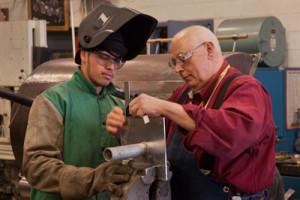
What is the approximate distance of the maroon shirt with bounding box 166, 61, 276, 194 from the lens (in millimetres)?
1411

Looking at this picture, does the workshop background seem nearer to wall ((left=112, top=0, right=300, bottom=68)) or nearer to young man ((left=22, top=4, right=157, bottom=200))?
wall ((left=112, top=0, right=300, bottom=68))

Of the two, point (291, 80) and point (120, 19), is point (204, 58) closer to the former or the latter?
point (120, 19)

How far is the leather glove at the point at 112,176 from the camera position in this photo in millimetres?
1376

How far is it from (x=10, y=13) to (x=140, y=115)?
591cm

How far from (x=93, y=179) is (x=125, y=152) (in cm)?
22

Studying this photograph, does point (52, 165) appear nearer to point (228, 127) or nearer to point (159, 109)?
point (159, 109)

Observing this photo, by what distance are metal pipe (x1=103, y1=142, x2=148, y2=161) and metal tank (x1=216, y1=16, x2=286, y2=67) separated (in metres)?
2.99

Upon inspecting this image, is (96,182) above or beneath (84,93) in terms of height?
beneath

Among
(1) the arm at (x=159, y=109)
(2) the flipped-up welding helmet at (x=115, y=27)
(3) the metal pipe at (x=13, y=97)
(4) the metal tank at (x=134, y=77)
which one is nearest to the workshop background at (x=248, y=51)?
(4) the metal tank at (x=134, y=77)

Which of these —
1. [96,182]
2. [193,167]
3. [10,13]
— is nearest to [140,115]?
[96,182]

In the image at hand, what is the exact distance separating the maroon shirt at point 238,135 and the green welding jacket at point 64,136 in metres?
0.35

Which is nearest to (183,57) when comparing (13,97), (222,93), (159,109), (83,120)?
(222,93)

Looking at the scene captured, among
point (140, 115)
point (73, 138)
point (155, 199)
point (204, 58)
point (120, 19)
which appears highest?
point (120, 19)

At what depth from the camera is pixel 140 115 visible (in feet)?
4.70
